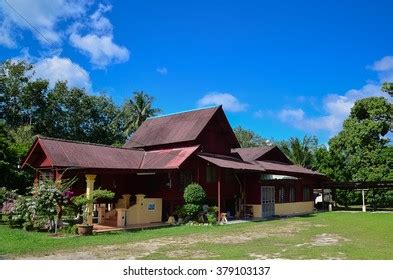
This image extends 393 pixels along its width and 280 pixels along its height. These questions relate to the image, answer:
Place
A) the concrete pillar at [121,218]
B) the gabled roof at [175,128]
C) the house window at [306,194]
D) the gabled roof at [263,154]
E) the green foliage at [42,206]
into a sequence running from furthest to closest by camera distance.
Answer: the house window at [306,194] < the gabled roof at [263,154] < the gabled roof at [175,128] < the concrete pillar at [121,218] < the green foliage at [42,206]

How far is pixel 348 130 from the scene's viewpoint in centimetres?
3903

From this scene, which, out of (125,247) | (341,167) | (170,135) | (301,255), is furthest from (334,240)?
(341,167)

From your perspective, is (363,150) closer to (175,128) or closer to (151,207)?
(175,128)

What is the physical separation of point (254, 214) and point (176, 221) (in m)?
7.30

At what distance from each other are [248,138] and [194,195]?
159 feet

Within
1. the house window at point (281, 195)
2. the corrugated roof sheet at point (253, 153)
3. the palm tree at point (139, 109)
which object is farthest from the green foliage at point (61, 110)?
the house window at point (281, 195)

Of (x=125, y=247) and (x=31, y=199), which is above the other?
(x=31, y=199)

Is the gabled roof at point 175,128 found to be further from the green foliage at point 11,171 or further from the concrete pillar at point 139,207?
the green foliage at point 11,171

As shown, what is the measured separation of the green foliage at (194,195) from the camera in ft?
71.4

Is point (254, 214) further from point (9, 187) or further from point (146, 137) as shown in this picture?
point (9, 187)

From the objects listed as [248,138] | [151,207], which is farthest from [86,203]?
[248,138]

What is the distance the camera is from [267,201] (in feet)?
92.7

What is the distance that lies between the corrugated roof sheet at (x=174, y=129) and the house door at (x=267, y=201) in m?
6.24

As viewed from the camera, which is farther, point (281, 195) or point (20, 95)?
point (20, 95)
